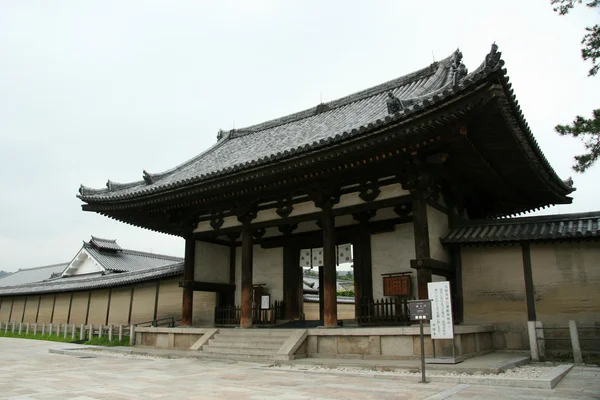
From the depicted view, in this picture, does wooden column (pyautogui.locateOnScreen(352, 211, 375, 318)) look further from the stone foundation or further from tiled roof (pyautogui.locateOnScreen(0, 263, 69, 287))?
tiled roof (pyautogui.locateOnScreen(0, 263, 69, 287))

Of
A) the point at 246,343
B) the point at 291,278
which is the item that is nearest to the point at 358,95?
the point at 291,278

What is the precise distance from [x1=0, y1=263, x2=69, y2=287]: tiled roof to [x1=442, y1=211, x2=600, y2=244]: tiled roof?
45.4m

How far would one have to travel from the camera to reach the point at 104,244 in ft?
128

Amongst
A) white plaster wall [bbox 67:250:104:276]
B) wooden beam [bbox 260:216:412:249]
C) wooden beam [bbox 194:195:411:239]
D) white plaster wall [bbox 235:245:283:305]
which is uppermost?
white plaster wall [bbox 67:250:104:276]

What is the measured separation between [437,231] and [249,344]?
6.02 metres

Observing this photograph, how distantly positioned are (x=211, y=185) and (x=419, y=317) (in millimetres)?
7297

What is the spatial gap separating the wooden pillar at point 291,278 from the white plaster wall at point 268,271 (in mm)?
246

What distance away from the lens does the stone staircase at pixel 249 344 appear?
37.9 ft

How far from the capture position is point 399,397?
6555 mm

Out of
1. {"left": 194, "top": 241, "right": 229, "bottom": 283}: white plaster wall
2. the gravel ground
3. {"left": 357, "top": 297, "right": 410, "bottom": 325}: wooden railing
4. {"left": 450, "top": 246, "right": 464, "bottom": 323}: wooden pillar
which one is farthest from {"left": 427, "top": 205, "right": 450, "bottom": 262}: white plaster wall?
{"left": 194, "top": 241, "right": 229, "bottom": 283}: white plaster wall

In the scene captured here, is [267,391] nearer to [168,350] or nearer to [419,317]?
[419,317]

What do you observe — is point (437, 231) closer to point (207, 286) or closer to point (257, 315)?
point (257, 315)

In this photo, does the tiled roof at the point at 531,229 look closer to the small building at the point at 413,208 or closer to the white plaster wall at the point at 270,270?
the small building at the point at 413,208

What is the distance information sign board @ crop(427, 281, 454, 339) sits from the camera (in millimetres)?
A: 9234
